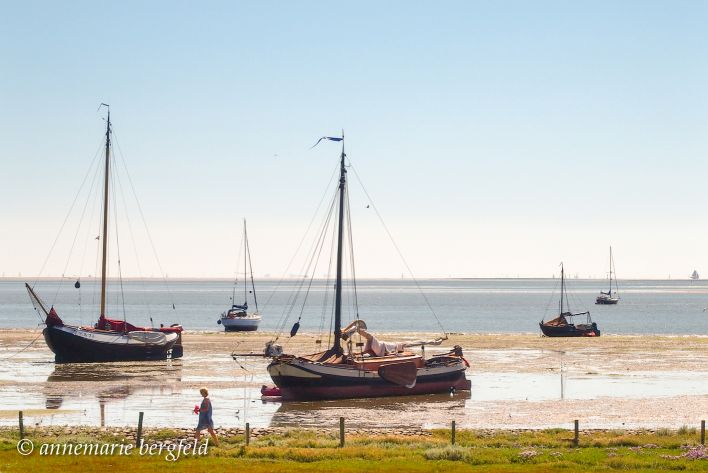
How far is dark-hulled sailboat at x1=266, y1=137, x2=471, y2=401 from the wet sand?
898mm

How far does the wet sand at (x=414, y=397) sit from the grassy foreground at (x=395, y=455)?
20.8 ft

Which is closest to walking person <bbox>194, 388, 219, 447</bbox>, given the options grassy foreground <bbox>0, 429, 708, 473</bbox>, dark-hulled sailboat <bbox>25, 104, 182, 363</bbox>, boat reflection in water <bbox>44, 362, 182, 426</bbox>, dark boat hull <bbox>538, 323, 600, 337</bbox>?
grassy foreground <bbox>0, 429, 708, 473</bbox>

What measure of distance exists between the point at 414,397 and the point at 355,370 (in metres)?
3.87

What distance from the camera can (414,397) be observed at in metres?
54.0

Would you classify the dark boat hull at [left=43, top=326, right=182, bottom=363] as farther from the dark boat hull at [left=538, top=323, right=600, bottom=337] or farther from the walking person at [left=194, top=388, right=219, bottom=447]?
the dark boat hull at [left=538, top=323, right=600, bottom=337]

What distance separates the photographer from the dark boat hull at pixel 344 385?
51.2m

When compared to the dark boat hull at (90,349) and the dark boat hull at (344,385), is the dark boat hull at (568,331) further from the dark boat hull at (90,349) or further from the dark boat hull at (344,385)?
the dark boat hull at (344,385)

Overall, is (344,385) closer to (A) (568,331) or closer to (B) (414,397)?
(B) (414,397)

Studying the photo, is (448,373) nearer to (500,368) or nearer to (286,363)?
(286,363)

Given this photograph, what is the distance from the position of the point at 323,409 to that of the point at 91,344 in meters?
26.3

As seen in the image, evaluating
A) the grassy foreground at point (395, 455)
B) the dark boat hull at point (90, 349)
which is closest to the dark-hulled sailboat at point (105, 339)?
the dark boat hull at point (90, 349)

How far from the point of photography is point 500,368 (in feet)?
225

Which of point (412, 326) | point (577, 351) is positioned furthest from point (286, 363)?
point (412, 326)

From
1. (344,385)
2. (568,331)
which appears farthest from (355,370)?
(568,331)
